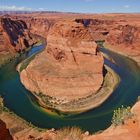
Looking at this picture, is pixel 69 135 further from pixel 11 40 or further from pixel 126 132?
pixel 11 40

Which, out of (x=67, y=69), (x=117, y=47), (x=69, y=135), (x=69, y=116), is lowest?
(x=69, y=116)

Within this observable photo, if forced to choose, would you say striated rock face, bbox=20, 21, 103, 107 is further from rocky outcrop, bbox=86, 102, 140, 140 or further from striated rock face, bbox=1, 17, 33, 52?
striated rock face, bbox=1, 17, 33, 52

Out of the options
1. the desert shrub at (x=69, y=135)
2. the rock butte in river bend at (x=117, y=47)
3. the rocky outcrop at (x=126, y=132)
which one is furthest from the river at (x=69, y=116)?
the rocky outcrop at (x=126, y=132)

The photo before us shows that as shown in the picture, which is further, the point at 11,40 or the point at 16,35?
the point at 16,35

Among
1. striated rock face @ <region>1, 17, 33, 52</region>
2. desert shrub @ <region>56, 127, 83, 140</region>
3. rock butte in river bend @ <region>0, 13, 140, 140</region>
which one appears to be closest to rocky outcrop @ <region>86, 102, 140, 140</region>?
rock butte in river bend @ <region>0, 13, 140, 140</region>

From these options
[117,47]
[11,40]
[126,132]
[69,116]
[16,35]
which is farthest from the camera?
[16,35]

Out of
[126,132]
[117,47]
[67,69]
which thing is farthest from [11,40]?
[126,132]
